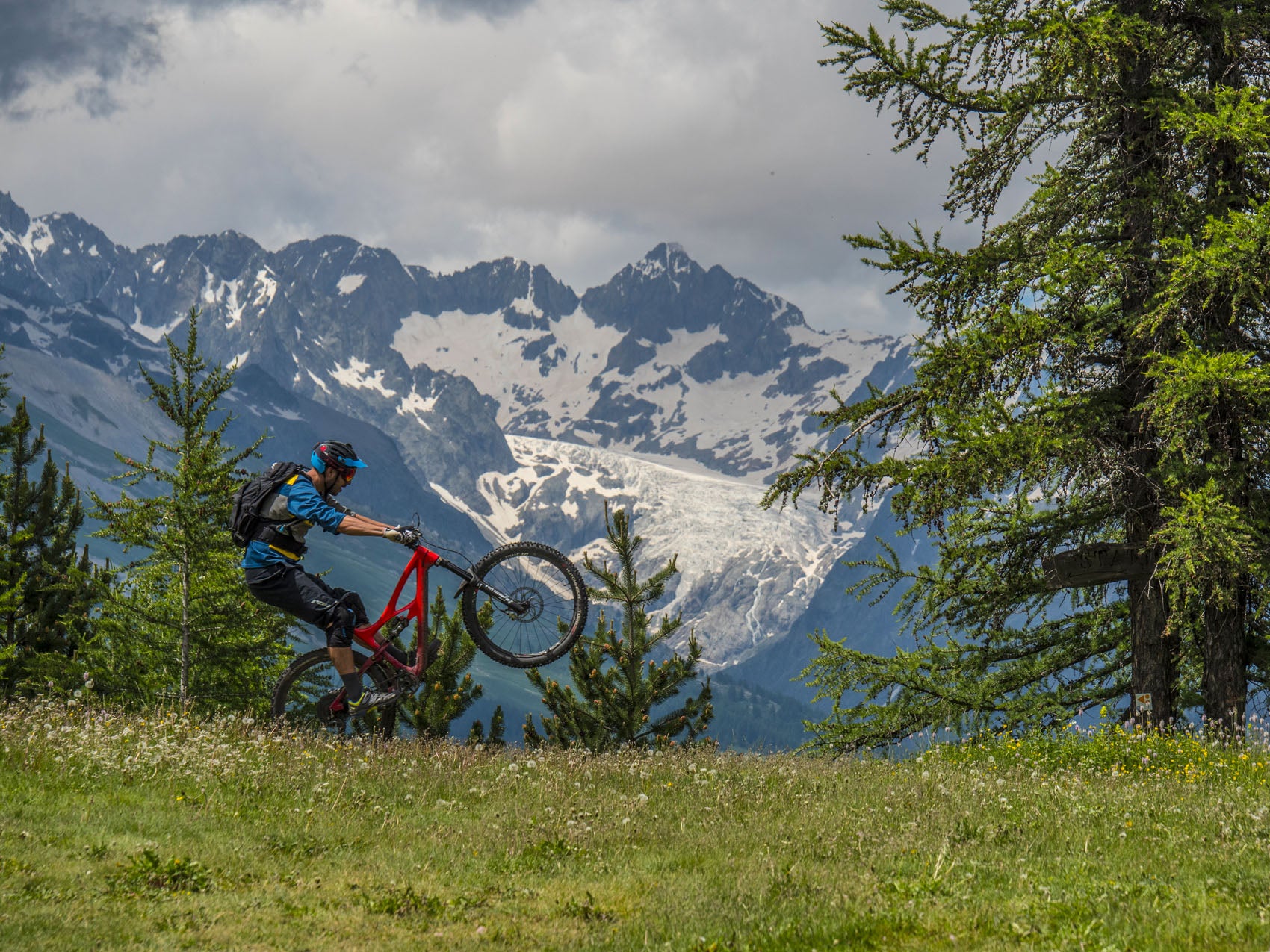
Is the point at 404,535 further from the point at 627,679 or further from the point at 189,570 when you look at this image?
the point at 627,679

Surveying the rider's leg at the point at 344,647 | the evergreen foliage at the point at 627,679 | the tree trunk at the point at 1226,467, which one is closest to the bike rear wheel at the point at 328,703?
the rider's leg at the point at 344,647

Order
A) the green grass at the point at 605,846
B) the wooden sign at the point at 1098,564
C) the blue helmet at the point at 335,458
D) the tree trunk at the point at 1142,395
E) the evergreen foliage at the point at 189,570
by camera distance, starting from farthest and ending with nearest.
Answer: the evergreen foliage at the point at 189,570 < the wooden sign at the point at 1098,564 < the tree trunk at the point at 1142,395 < the blue helmet at the point at 335,458 < the green grass at the point at 605,846

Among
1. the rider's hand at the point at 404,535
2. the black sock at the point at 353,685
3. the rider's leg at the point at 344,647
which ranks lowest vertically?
the black sock at the point at 353,685

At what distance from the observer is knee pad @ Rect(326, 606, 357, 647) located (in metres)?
→ 10.5

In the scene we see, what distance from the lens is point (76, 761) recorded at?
9.66 metres

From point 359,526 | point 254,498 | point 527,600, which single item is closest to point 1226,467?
point 527,600

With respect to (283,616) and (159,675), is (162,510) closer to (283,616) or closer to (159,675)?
(283,616)

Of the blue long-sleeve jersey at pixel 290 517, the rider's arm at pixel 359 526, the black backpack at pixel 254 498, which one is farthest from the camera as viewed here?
the black backpack at pixel 254 498

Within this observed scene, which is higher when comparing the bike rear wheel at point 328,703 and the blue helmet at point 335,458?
the blue helmet at point 335,458

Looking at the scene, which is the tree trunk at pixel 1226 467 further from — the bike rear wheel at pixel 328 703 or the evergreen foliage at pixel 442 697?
the evergreen foliage at pixel 442 697

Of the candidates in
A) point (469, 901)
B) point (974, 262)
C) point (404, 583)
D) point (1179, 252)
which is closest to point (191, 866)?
point (469, 901)

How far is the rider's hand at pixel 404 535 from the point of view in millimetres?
9930

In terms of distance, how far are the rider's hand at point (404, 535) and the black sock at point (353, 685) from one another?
167 centimetres

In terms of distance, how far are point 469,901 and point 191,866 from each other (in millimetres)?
1922
